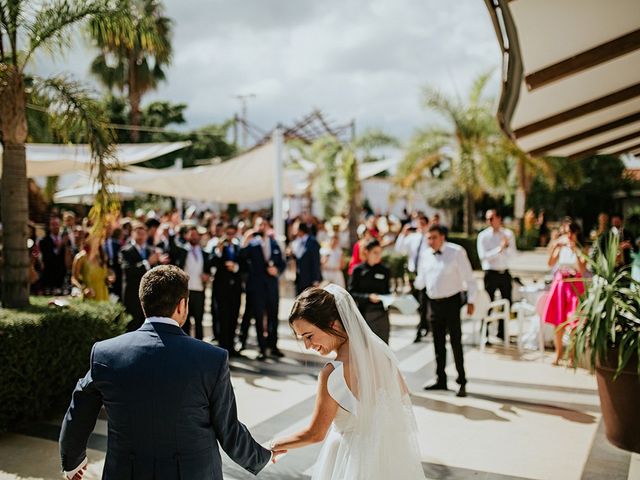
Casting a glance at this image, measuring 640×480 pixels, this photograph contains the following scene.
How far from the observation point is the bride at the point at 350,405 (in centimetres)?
297

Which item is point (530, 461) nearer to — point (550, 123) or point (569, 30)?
point (569, 30)

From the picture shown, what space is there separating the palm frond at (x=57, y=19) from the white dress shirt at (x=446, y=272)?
4429 millimetres

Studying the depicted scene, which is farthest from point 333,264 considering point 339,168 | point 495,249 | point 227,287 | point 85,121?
point 339,168

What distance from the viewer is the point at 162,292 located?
2566mm

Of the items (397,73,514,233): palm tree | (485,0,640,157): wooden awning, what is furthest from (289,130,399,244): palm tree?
(485,0,640,157): wooden awning

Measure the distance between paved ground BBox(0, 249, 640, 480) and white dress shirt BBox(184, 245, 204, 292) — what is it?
1.23 meters

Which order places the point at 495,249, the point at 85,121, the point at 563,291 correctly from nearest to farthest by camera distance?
the point at 85,121, the point at 563,291, the point at 495,249

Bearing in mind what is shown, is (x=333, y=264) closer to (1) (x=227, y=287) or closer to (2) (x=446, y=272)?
(1) (x=227, y=287)

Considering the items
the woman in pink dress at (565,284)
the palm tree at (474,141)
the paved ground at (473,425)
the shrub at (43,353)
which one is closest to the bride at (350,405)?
the paved ground at (473,425)

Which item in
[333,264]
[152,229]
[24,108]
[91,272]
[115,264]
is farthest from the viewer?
[333,264]

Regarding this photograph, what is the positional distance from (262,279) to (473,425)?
3.97 m

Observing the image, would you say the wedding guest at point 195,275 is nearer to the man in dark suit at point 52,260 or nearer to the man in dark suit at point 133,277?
the man in dark suit at point 133,277

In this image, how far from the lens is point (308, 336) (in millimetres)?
3049

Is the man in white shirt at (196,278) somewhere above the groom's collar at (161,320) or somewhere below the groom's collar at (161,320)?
below
